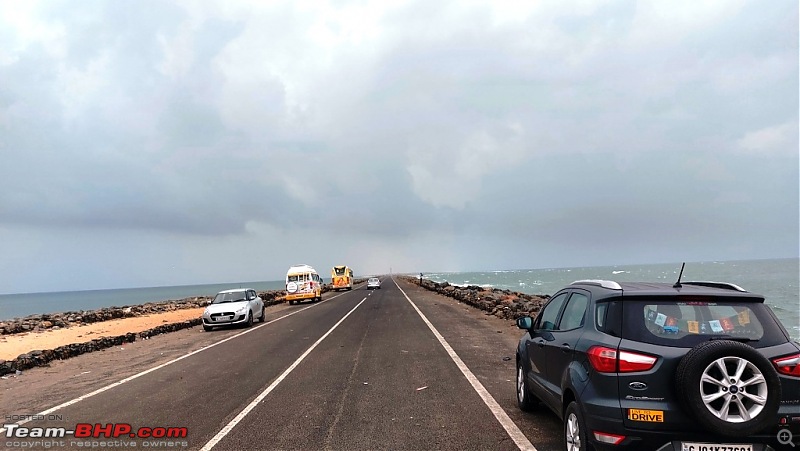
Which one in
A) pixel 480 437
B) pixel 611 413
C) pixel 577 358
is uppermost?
pixel 577 358

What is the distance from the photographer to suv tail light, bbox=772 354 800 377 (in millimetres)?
3924

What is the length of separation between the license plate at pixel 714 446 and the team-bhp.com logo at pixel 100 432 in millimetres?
5421

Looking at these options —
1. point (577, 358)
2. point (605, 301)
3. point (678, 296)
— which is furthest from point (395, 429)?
point (678, 296)

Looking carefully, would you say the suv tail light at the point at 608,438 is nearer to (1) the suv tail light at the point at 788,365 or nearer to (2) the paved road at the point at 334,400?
(1) the suv tail light at the point at 788,365

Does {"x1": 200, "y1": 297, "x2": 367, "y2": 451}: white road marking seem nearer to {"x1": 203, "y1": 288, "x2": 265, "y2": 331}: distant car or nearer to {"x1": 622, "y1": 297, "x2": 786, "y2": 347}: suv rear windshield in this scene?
{"x1": 622, "y1": 297, "x2": 786, "y2": 347}: suv rear windshield

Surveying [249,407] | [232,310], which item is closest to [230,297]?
[232,310]

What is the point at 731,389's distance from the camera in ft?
12.5

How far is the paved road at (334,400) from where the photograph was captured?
606 cm

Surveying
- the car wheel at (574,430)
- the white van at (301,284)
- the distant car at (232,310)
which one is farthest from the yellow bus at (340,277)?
the car wheel at (574,430)

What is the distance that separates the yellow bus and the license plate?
220 ft

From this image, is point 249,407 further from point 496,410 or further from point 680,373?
point 680,373

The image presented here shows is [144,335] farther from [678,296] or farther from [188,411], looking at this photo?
[678,296]

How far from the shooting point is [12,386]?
1091cm

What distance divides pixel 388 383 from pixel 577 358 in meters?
5.00
